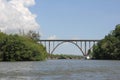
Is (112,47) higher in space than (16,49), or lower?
higher

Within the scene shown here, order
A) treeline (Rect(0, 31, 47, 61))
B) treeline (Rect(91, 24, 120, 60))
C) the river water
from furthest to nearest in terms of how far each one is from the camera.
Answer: treeline (Rect(91, 24, 120, 60)), treeline (Rect(0, 31, 47, 61)), the river water

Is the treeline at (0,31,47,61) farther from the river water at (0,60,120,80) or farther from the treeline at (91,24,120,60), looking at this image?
the river water at (0,60,120,80)

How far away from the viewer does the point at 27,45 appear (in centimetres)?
16462

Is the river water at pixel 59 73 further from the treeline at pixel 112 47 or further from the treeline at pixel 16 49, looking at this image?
the treeline at pixel 112 47

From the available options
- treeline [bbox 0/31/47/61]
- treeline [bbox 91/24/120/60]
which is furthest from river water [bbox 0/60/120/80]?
treeline [bbox 91/24/120/60]

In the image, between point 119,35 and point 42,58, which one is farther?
point 119,35

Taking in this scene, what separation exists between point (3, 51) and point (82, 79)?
4067 inches

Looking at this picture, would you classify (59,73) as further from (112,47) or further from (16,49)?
(112,47)

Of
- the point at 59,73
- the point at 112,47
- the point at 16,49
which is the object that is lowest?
the point at 59,73

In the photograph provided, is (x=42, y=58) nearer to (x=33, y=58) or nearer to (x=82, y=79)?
(x=33, y=58)

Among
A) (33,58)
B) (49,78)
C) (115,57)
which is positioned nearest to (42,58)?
(33,58)

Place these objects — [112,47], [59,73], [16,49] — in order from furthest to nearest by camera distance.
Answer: [112,47] → [16,49] → [59,73]

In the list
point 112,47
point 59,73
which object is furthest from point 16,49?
point 59,73

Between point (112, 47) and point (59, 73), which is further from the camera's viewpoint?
point (112, 47)
